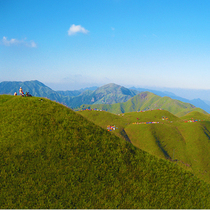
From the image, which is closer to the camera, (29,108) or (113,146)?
(113,146)

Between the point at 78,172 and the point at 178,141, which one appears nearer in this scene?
the point at 78,172

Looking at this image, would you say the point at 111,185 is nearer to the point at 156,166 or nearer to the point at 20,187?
the point at 156,166

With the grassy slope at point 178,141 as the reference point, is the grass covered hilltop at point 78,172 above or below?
above

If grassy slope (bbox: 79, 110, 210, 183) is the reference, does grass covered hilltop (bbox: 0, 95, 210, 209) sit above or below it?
above

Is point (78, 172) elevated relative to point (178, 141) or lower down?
elevated

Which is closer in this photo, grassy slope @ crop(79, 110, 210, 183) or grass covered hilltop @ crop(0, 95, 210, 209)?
grass covered hilltop @ crop(0, 95, 210, 209)

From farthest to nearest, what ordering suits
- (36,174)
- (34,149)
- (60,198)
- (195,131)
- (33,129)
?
(195,131) < (33,129) < (34,149) < (36,174) < (60,198)

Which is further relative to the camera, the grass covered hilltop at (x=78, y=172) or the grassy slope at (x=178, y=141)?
the grassy slope at (x=178, y=141)

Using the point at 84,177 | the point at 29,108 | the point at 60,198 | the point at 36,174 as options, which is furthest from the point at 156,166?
the point at 29,108
